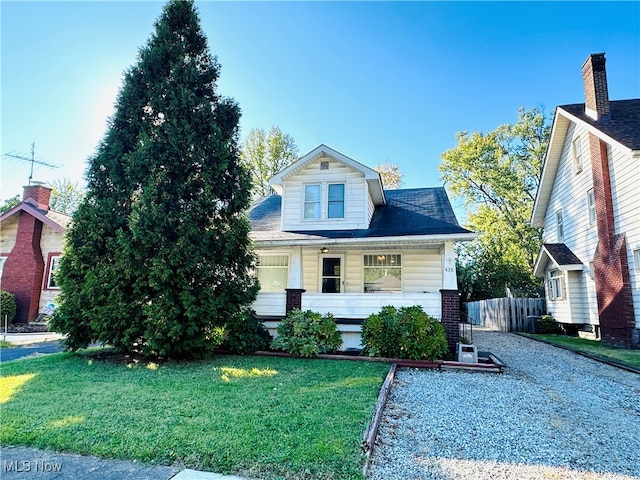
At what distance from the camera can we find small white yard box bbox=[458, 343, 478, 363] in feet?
27.5

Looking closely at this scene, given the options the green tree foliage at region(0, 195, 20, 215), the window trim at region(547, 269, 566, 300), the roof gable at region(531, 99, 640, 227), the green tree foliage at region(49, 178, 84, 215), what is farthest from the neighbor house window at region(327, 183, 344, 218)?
the green tree foliage at region(0, 195, 20, 215)

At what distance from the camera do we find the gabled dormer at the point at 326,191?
38.5 ft

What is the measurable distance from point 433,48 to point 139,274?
12.8 metres

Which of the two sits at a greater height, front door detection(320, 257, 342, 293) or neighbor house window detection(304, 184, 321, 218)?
neighbor house window detection(304, 184, 321, 218)

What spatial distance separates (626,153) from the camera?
11.2 metres

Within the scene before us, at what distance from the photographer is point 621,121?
1306 centimetres

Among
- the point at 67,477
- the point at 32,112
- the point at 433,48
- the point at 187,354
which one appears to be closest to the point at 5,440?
the point at 67,477

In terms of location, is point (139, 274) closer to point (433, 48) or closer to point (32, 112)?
point (32, 112)

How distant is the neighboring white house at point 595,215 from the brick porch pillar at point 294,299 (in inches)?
418

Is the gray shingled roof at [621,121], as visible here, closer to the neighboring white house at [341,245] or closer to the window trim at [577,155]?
the window trim at [577,155]

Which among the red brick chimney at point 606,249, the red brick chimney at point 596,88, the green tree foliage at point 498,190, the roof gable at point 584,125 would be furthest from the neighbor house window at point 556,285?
the green tree foliage at point 498,190

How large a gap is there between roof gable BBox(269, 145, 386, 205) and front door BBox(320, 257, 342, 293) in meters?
2.78

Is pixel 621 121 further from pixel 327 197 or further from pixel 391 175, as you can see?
pixel 391 175

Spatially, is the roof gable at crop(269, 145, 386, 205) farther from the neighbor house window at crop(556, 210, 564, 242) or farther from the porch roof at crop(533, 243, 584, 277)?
the neighbor house window at crop(556, 210, 564, 242)
